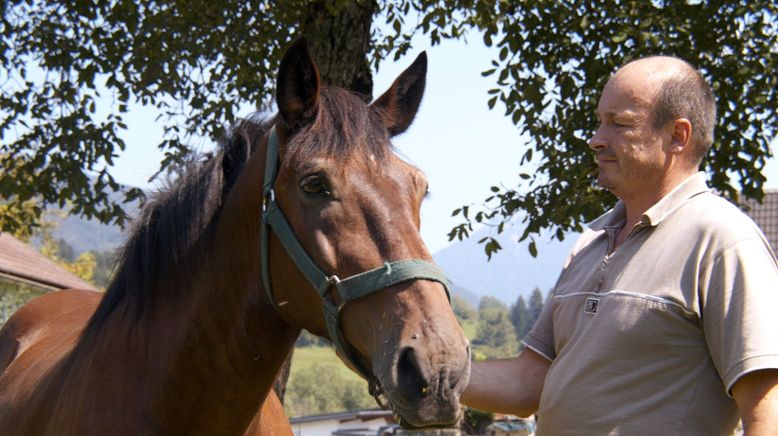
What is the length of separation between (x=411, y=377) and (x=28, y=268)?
14929 mm

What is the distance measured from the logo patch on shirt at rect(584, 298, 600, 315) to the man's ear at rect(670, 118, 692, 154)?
0.48 meters

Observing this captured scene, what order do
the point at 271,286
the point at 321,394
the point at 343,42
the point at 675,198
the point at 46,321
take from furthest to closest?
the point at 321,394
the point at 343,42
the point at 46,321
the point at 271,286
the point at 675,198

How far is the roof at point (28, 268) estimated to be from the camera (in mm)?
14258

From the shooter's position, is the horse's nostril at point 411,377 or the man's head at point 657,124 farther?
the man's head at point 657,124

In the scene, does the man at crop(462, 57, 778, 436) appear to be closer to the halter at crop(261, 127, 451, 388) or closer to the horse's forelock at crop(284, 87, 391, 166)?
the halter at crop(261, 127, 451, 388)

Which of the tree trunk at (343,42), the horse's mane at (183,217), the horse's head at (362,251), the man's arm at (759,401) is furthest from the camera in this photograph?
the tree trunk at (343,42)

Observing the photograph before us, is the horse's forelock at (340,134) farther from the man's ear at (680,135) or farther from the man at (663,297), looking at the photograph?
the man's ear at (680,135)

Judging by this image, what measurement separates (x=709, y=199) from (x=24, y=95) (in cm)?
675

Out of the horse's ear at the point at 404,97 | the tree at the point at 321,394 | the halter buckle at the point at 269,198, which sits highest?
the horse's ear at the point at 404,97

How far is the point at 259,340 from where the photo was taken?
8.61ft

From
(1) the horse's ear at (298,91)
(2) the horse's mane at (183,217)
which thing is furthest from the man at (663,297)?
(1) the horse's ear at (298,91)

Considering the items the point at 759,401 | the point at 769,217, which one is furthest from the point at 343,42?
the point at 769,217

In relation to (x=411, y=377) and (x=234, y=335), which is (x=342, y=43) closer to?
(x=234, y=335)

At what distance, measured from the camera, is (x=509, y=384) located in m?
2.70
